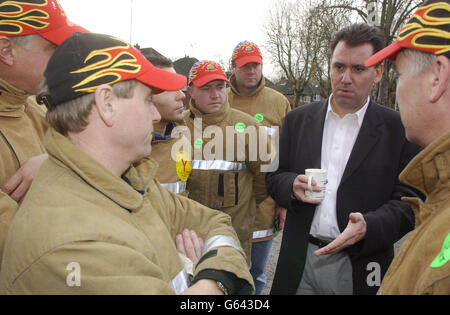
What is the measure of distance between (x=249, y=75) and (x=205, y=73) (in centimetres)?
139

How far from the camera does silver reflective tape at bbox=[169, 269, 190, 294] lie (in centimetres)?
162

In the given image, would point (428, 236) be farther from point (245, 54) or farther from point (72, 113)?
point (245, 54)

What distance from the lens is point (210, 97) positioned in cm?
384

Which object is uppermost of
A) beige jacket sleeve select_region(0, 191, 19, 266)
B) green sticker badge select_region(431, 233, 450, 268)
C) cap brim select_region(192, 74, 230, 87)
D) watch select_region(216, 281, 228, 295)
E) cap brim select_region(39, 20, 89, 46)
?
cap brim select_region(39, 20, 89, 46)

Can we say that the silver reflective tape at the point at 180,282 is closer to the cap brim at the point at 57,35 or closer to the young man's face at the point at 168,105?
the cap brim at the point at 57,35

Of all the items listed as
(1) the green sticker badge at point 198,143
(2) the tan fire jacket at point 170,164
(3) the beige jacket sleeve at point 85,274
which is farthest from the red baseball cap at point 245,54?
(3) the beige jacket sleeve at point 85,274

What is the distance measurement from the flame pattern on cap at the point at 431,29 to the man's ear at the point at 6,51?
2307mm

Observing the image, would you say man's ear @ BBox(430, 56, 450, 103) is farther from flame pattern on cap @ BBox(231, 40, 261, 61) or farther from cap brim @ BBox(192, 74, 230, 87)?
flame pattern on cap @ BBox(231, 40, 261, 61)

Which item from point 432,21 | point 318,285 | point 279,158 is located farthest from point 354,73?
point 318,285

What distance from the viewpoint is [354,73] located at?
270 cm

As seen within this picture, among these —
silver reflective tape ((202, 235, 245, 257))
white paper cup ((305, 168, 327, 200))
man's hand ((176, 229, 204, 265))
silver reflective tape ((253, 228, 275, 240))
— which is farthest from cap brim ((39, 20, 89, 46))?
silver reflective tape ((253, 228, 275, 240))

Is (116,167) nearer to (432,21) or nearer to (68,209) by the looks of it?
(68,209)

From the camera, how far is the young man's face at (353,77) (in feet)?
8.80

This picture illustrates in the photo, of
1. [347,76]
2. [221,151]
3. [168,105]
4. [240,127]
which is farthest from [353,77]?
[168,105]
